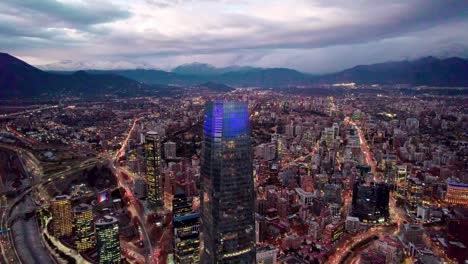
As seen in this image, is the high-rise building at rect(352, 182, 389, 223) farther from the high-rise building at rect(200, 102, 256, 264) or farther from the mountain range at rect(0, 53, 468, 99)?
the mountain range at rect(0, 53, 468, 99)

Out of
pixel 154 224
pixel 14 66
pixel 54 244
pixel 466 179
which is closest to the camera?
pixel 54 244

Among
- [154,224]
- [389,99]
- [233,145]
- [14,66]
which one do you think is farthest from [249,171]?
[14,66]

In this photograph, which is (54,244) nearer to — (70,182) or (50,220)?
(50,220)

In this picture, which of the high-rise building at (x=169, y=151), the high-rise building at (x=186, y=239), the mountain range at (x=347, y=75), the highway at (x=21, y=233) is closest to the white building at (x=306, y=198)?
the high-rise building at (x=186, y=239)

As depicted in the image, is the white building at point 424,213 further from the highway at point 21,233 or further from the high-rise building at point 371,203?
the highway at point 21,233

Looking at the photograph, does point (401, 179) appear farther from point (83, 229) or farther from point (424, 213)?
point (83, 229)

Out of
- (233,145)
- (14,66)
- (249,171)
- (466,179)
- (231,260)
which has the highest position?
(14,66)
